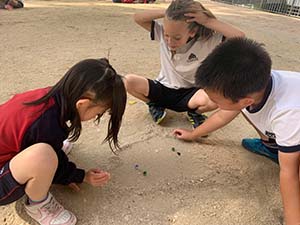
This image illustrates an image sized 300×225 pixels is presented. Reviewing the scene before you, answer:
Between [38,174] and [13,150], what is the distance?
0.35 ft

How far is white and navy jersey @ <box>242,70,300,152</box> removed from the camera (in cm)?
98

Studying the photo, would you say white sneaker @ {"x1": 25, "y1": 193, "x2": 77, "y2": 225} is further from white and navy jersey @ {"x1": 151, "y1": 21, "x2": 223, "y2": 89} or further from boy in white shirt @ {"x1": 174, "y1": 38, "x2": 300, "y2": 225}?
white and navy jersey @ {"x1": 151, "y1": 21, "x2": 223, "y2": 89}

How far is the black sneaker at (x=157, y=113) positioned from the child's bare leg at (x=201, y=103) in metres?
0.12

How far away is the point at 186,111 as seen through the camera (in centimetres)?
155

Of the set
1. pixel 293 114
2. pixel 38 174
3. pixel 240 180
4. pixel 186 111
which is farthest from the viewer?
pixel 186 111

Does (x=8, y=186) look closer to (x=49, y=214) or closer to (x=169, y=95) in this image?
(x=49, y=214)

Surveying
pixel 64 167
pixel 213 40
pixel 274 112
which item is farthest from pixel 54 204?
pixel 213 40

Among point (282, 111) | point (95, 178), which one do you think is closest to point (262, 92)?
point (282, 111)

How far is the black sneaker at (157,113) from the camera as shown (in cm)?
151

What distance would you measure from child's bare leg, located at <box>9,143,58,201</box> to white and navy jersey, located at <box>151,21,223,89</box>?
0.75 metres

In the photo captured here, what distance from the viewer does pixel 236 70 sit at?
3.11 ft

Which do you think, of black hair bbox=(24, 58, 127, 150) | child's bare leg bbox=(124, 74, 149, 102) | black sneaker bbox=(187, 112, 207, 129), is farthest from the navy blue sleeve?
black sneaker bbox=(187, 112, 207, 129)

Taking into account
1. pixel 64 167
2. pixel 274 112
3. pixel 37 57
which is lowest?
pixel 37 57

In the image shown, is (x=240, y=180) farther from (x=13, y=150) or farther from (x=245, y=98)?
(x=13, y=150)
